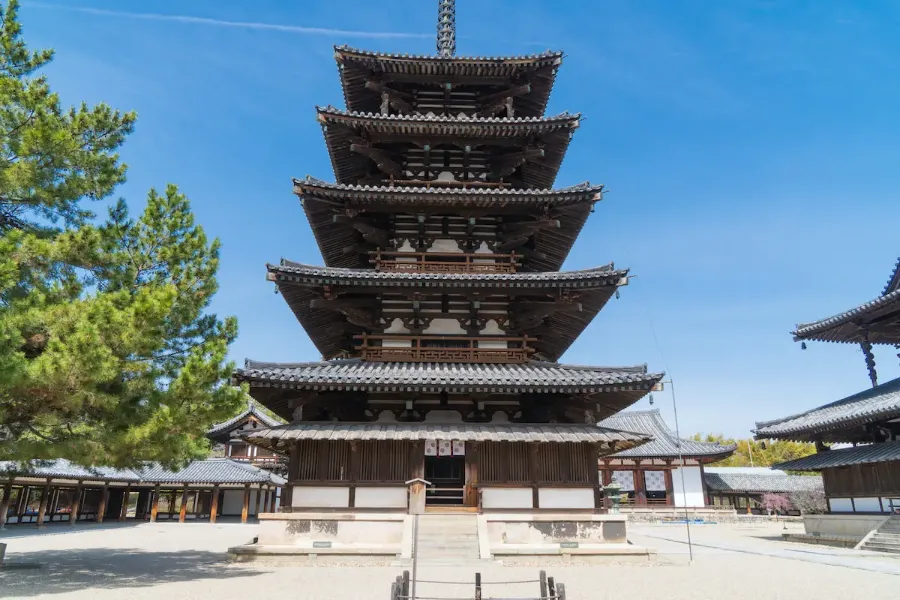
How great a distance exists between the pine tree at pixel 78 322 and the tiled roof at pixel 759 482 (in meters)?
51.3

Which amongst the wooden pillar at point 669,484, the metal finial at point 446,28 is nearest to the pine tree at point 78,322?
the metal finial at point 446,28

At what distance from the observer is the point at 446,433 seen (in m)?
14.9

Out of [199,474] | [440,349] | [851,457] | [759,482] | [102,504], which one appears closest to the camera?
[440,349]

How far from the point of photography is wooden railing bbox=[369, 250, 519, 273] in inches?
745

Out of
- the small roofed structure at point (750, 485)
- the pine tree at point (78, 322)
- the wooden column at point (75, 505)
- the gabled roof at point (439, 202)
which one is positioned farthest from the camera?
the small roofed structure at point (750, 485)

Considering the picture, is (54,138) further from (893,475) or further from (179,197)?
(893,475)

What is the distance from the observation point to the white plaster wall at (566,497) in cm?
1543

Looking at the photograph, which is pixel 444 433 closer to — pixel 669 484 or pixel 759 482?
pixel 669 484

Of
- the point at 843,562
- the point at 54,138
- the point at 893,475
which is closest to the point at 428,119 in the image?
the point at 54,138

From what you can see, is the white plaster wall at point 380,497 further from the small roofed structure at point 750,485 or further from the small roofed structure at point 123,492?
the small roofed structure at point 750,485

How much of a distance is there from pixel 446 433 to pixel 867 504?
20.6 meters

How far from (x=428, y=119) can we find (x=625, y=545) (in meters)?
14.7

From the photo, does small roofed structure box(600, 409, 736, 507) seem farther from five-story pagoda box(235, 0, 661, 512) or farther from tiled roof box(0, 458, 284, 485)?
tiled roof box(0, 458, 284, 485)

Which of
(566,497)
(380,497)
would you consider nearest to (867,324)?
(566,497)
